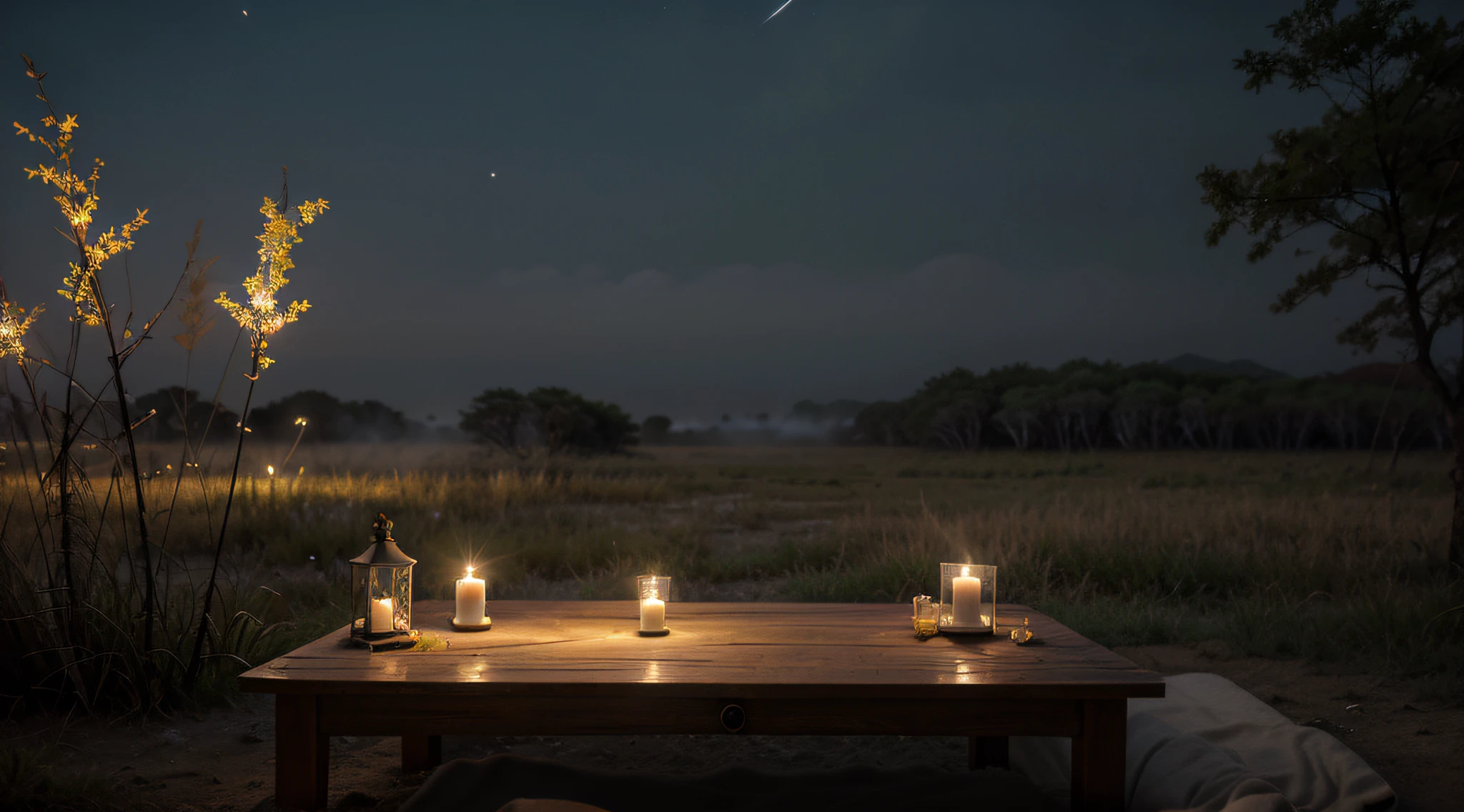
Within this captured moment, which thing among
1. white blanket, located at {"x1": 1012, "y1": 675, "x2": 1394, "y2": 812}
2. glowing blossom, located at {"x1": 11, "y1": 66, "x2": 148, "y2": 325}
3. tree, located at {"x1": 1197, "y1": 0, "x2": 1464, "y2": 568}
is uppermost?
tree, located at {"x1": 1197, "y1": 0, "x2": 1464, "y2": 568}

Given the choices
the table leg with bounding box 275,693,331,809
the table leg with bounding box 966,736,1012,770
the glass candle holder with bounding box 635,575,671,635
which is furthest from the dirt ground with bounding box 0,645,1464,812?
the glass candle holder with bounding box 635,575,671,635

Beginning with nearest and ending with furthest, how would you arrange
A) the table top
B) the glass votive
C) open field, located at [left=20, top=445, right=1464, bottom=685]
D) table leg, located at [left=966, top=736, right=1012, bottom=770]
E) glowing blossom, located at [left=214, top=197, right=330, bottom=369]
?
the table top
the glass votive
table leg, located at [left=966, top=736, right=1012, bottom=770]
glowing blossom, located at [left=214, top=197, right=330, bottom=369]
open field, located at [left=20, top=445, right=1464, bottom=685]

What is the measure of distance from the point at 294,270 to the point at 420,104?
9928 millimetres

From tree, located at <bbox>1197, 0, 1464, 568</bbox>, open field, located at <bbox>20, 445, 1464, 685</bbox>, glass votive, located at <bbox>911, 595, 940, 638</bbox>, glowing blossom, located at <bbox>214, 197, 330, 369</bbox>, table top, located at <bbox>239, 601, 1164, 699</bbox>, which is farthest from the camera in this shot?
tree, located at <bbox>1197, 0, 1464, 568</bbox>

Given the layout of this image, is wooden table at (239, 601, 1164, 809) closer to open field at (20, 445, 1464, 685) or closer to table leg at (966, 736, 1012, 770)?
table leg at (966, 736, 1012, 770)

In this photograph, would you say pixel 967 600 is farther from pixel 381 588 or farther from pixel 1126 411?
pixel 1126 411

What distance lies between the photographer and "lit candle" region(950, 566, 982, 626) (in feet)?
7.98

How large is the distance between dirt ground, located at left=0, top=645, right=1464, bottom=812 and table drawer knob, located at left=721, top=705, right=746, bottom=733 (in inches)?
41.4

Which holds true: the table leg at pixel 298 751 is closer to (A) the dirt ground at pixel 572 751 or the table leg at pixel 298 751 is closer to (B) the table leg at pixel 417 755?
(A) the dirt ground at pixel 572 751

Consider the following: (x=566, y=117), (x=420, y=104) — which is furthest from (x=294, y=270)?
(x=566, y=117)

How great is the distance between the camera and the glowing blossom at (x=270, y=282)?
3178mm

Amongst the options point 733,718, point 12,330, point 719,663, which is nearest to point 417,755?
point 719,663

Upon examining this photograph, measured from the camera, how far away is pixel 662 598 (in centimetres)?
243

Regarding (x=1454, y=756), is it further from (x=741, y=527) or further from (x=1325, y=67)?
(x=741, y=527)
